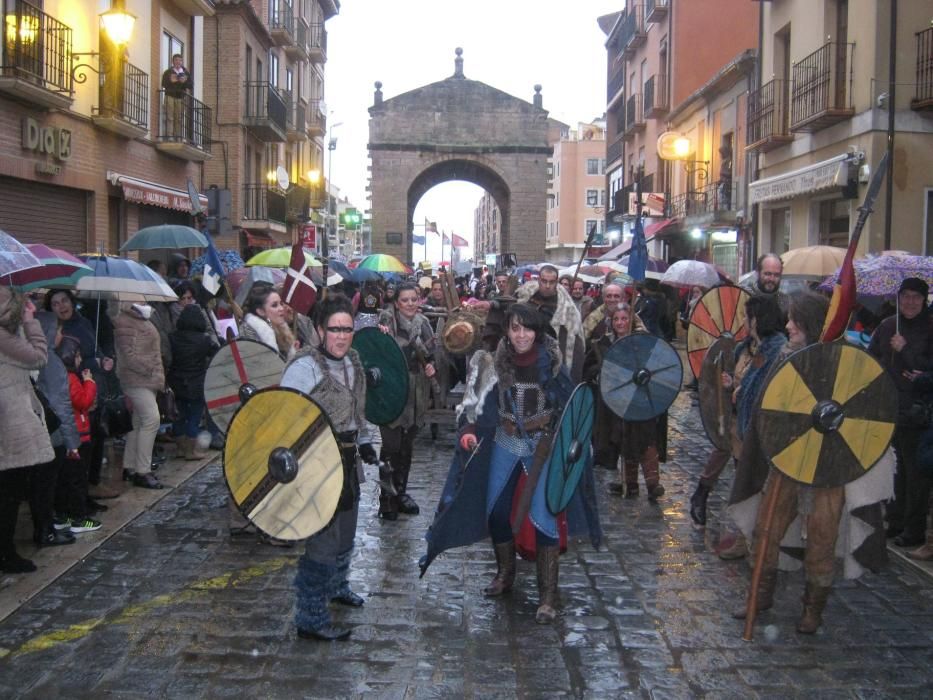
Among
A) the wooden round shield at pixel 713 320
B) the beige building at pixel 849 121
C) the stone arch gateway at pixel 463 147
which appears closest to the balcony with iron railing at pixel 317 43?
the stone arch gateway at pixel 463 147

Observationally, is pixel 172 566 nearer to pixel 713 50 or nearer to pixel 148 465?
pixel 148 465

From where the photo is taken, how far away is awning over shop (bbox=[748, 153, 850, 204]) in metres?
14.5

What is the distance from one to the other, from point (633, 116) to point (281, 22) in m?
13.3

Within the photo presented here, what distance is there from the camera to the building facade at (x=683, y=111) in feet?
77.7

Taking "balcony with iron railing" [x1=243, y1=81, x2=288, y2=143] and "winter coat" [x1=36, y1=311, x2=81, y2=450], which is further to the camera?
"balcony with iron railing" [x1=243, y1=81, x2=288, y2=143]

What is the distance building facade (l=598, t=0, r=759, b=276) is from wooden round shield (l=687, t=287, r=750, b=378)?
47.8 feet

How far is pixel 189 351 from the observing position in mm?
9242

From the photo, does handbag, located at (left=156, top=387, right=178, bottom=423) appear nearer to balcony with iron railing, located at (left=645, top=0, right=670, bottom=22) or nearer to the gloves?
the gloves

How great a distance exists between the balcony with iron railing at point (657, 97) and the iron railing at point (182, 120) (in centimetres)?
1591

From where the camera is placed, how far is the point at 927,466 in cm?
638

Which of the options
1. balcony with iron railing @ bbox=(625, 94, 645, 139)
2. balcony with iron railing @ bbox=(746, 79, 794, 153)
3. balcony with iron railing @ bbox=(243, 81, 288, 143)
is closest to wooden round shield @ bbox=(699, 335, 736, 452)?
balcony with iron railing @ bbox=(746, 79, 794, 153)

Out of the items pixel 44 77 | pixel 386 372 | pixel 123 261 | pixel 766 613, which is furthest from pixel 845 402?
pixel 44 77

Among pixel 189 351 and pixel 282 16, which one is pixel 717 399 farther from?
pixel 282 16

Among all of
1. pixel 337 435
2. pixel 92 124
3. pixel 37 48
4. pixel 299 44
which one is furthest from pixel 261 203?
pixel 337 435
